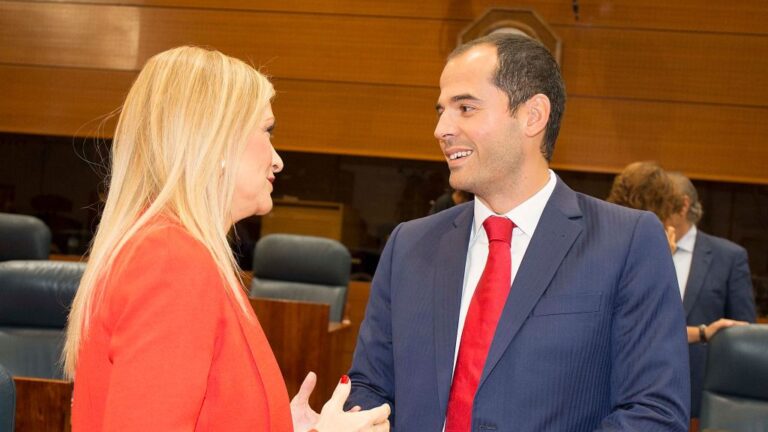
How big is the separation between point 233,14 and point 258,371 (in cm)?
636

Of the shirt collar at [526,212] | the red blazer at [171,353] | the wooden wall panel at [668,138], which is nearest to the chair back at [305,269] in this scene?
the wooden wall panel at [668,138]

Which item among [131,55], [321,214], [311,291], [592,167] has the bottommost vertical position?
[311,291]

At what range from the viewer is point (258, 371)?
4.42 ft

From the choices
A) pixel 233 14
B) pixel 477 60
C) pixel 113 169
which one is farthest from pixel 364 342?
pixel 233 14

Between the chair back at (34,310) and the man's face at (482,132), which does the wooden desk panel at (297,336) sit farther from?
the man's face at (482,132)

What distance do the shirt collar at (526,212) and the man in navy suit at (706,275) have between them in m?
2.36

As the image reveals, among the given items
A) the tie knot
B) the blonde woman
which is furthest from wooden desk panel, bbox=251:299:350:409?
the blonde woman

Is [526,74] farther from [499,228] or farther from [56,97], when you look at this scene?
[56,97]

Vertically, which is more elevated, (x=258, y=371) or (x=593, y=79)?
(x=593, y=79)

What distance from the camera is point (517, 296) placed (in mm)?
1906

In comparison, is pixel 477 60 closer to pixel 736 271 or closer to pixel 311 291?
pixel 736 271

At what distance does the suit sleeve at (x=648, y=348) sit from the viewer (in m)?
1.80

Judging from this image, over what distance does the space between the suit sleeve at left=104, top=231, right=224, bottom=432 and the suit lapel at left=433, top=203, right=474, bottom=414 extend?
0.79 metres

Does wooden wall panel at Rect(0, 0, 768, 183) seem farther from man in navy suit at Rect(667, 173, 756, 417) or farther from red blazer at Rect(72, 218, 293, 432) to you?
red blazer at Rect(72, 218, 293, 432)
